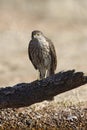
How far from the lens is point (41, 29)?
28.0 metres

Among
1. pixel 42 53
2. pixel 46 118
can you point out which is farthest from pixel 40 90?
pixel 42 53

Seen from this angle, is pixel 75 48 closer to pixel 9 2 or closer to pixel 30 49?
pixel 9 2

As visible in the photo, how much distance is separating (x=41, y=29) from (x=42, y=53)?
13976 millimetres

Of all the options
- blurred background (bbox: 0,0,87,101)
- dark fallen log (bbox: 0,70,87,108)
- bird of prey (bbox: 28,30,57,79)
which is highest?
blurred background (bbox: 0,0,87,101)

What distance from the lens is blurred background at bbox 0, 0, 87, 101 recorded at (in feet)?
79.2

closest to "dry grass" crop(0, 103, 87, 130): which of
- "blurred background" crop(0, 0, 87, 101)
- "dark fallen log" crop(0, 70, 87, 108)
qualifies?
"dark fallen log" crop(0, 70, 87, 108)

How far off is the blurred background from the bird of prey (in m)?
8.05

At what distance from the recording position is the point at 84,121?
33.1 feet

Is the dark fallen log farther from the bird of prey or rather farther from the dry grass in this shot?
the bird of prey

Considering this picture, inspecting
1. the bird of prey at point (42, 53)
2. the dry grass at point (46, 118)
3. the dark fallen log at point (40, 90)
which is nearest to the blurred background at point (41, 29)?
the bird of prey at point (42, 53)

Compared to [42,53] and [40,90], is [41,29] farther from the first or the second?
[40,90]

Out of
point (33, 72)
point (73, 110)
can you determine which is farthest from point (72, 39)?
point (73, 110)

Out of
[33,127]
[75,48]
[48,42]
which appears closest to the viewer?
[33,127]

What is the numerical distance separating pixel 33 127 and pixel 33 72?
539 inches
